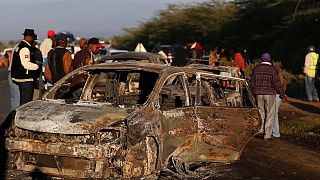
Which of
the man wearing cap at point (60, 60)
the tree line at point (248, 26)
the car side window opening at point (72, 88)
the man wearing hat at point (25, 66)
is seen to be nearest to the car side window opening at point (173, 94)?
the car side window opening at point (72, 88)

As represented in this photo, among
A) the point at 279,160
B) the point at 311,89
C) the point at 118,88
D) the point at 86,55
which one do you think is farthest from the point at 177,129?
the point at 311,89

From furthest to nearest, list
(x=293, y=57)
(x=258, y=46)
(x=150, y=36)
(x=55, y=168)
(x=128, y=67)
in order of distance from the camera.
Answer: (x=150, y=36)
(x=258, y=46)
(x=293, y=57)
(x=128, y=67)
(x=55, y=168)

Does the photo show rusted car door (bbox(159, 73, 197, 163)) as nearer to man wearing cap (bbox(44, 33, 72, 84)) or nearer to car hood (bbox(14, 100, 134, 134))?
car hood (bbox(14, 100, 134, 134))

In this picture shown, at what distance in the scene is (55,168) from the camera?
272 inches

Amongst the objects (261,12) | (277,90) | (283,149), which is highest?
(261,12)

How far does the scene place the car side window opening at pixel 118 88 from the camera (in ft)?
29.1

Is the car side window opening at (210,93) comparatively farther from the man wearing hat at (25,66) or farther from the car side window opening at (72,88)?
the man wearing hat at (25,66)

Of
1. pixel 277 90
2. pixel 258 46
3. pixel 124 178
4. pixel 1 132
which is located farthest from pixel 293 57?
pixel 124 178

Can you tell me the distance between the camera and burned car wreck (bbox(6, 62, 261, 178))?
6.78 metres

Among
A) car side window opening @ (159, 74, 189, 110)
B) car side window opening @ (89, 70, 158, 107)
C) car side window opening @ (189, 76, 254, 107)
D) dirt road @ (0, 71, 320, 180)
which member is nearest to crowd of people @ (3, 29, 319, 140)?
dirt road @ (0, 71, 320, 180)

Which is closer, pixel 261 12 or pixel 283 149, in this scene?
pixel 283 149

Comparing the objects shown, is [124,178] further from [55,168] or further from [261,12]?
[261,12]

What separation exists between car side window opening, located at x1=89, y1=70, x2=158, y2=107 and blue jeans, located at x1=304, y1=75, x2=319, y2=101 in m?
9.88

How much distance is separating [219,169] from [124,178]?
220 centimetres
